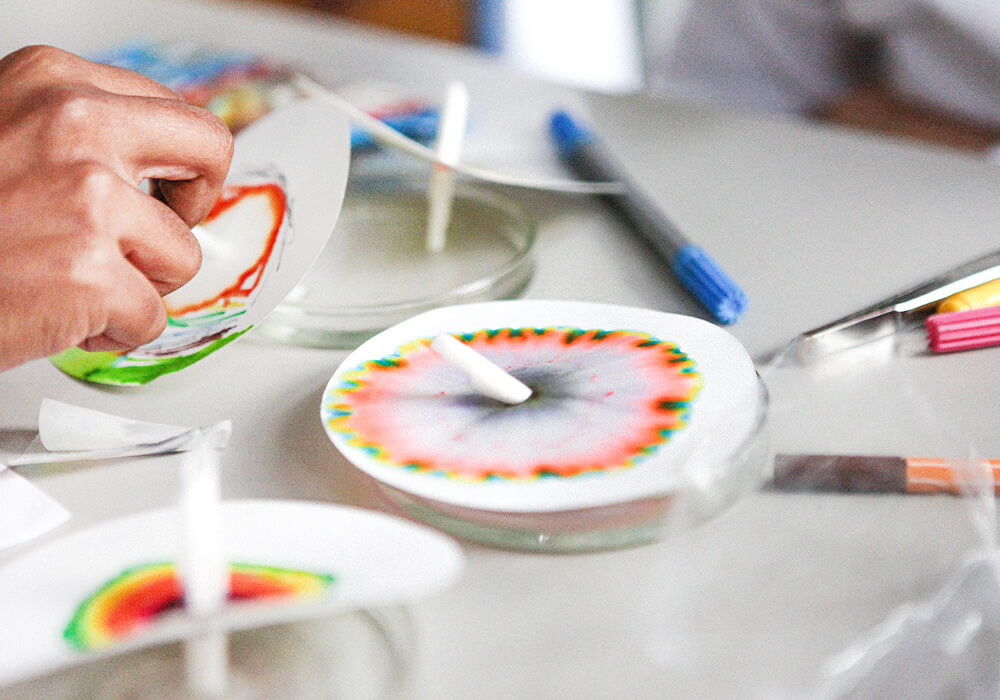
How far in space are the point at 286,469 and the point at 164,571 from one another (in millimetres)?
84

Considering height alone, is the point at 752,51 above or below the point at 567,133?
above

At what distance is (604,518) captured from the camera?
26 centimetres

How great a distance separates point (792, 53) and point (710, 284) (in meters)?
0.77

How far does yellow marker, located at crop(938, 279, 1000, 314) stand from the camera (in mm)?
358

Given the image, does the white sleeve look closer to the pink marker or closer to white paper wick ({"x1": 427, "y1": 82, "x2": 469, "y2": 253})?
white paper wick ({"x1": 427, "y1": 82, "x2": 469, "y2": 253})

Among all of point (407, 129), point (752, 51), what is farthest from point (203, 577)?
point (752, 51)

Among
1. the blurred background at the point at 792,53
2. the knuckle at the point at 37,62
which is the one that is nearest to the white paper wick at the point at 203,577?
the knuckle at the point at 37,62

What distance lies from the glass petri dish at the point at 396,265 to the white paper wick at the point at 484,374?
0.30ft

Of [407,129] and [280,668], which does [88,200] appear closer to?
[280,668]

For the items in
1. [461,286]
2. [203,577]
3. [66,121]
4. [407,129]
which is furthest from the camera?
[407,129]

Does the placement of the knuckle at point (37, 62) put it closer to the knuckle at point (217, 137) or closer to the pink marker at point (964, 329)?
the knuckle at point (217, 137)

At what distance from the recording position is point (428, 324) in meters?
0.36

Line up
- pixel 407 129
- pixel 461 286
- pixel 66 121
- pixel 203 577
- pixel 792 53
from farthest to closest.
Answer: pixel 792 53
pixel 407 129
pixel 461 286
pixel 66 121
pixel 203 577

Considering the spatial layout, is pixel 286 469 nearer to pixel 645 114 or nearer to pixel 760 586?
pixel 760 586
